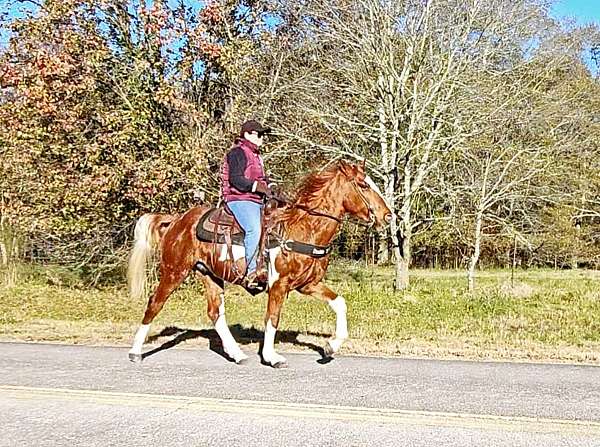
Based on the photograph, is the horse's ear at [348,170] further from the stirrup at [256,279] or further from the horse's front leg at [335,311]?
the stirrup at [256,279]

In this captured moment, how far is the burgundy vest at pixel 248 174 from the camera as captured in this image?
9375 mm

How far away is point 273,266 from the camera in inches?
360

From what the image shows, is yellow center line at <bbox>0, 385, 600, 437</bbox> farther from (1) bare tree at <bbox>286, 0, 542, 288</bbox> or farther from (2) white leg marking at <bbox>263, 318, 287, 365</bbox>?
(1) bare tree at <bbox>286, 0, 542, 288</bbox>

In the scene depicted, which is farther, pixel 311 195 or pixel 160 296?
pixel 160 296

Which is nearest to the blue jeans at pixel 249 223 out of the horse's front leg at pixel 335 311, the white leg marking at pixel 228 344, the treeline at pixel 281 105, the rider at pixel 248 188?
the rider at pixel 248 188

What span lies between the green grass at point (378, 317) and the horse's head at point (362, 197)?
1.98m

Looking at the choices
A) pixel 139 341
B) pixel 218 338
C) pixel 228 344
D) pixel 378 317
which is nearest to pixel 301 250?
pixel 228 344

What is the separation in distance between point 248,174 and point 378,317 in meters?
5.94

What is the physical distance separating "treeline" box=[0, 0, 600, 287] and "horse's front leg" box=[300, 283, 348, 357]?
412 inches

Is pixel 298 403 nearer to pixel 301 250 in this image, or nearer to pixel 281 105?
pixel 301 250

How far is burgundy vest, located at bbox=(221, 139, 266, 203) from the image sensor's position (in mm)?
9375

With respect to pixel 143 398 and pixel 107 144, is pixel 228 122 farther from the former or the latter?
pixel 143 398

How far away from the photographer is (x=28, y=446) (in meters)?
5.65

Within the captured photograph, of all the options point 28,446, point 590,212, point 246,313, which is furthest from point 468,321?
point 590,212
